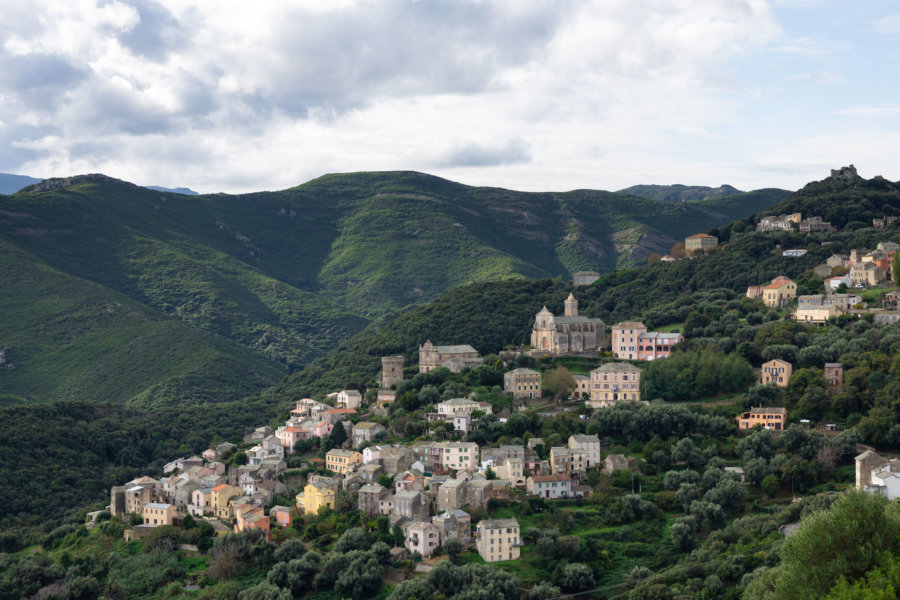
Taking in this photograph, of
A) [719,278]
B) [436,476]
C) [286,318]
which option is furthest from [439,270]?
[436,476]

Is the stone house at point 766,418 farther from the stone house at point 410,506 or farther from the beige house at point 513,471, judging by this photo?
the stone house at point 410,506

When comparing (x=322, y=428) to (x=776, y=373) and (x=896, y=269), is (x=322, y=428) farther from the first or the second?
(x=896, y=269)

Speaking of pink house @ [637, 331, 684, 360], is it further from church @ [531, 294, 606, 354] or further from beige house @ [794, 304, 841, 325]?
beige house @ [794, 304, 841, 325]

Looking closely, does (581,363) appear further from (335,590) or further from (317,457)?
(335,590)

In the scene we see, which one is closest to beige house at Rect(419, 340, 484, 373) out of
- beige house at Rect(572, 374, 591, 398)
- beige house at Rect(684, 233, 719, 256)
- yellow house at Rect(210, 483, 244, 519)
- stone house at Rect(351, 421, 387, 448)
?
beige house at Rect(572, 374, 591, 398)

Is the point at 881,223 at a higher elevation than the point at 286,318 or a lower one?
higher
